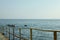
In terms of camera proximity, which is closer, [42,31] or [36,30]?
→ [42,31]

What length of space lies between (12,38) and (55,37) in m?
3.20

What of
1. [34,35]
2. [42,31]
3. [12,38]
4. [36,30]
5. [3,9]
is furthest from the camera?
[3,9]

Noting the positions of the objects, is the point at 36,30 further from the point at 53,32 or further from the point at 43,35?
the point at 53,32

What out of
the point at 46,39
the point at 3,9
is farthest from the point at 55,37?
the point at 3,9

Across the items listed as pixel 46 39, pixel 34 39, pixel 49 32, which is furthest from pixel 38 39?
pixel 49 32

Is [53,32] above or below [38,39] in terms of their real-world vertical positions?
above

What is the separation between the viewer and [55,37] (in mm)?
2531

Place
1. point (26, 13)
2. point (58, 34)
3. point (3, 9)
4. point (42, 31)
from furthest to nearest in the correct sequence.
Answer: point (26, 13) < point (3, 9) < point (42, 31) < point (58, 34)

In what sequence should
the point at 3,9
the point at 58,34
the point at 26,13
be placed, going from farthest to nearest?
the point at 26,13 → the point at 3,9 → the point at 58,34

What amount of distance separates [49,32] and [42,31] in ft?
0.72

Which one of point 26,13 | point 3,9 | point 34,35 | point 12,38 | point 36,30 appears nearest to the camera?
point 36,30

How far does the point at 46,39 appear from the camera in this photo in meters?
2.88

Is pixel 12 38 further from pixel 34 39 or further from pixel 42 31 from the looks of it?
pixel 42 31

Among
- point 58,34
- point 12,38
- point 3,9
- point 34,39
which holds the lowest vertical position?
point 12,38
